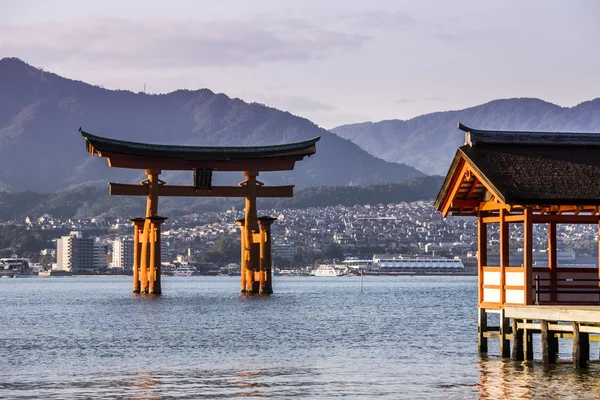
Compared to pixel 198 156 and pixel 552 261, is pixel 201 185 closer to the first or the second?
pixel 198 156

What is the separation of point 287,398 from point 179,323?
27673mm

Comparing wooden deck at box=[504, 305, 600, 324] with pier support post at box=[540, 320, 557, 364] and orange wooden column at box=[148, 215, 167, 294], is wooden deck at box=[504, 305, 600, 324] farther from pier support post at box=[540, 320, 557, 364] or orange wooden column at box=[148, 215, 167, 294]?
orange wooden column at box=[148, 215, 167, 294]

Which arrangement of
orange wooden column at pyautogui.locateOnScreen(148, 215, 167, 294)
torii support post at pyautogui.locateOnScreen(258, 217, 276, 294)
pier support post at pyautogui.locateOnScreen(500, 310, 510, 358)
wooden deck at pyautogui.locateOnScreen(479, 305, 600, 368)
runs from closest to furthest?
wooden deck at pyautogui.locateOnScreen(479, 305, 600, 368)
pier support post at pyautogui.locateOnScreen(500, 310, 510, 358)
orange wooden column at pyautogui.locateOnScreen(148, 215, 167, 294)
torii support post at pyautogui.locateOnScreen(258, 217, 276, 294)

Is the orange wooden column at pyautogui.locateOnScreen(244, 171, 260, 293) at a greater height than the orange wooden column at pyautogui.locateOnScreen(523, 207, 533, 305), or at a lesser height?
greater

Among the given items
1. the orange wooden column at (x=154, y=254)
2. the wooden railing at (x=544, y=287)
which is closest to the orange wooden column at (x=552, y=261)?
the wooden railing at (x=544, y=287)

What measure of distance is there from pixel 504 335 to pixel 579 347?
231 cm

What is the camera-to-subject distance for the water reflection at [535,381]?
2345 cm

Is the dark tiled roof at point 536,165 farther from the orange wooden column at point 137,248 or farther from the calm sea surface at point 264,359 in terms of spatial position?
the orange wooden column at point 137,248

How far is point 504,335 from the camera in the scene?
91.2 feet

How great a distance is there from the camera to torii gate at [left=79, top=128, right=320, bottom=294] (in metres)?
73.2

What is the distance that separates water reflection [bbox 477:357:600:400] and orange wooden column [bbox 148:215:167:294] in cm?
4599

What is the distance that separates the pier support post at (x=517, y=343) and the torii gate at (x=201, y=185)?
4630 cm

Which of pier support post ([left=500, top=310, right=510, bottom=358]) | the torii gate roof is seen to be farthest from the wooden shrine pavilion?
the torii gate roof

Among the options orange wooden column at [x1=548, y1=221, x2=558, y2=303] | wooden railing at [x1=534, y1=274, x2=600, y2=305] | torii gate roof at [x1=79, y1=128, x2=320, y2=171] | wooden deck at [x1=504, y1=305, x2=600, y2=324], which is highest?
torii gate roof at [x1=79, y1=128, x2=320, y2=171]
